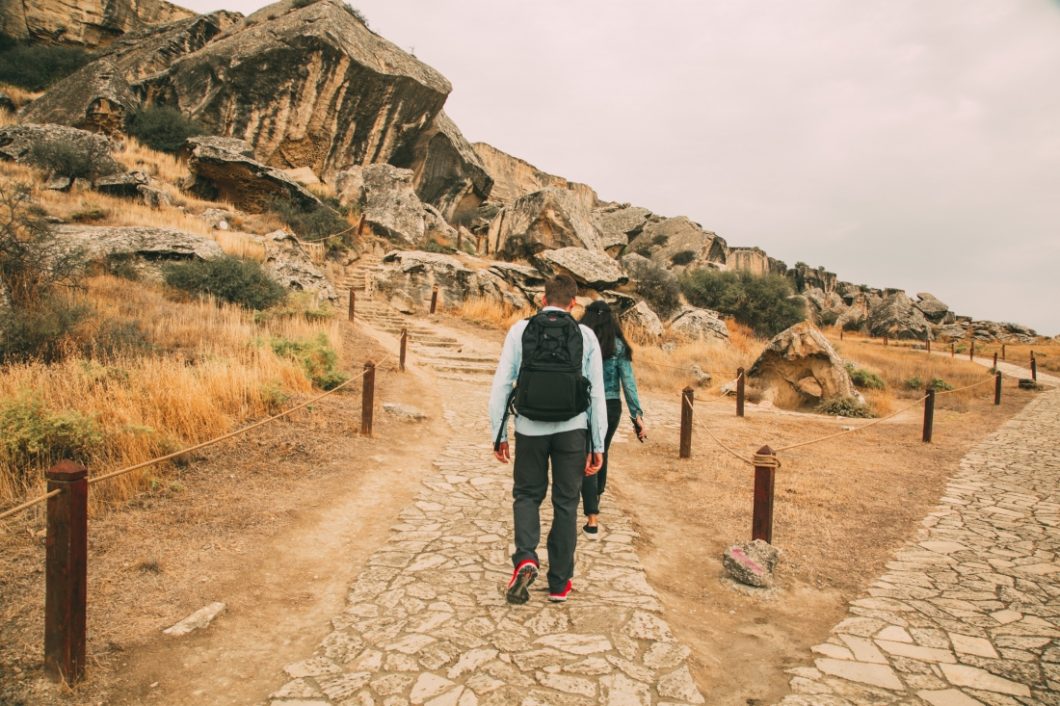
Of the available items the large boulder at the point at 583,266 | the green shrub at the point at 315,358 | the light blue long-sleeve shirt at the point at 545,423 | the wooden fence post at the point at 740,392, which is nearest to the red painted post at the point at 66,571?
the light blue long-sleeve shirt at the point at 545,423

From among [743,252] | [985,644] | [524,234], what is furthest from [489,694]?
[743,252]

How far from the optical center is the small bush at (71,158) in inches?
672

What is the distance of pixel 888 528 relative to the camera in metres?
5.48

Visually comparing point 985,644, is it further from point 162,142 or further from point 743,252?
point 743,252

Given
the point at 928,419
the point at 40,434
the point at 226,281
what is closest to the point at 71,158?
the point at 226,281

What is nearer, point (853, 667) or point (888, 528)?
point (853, 667)

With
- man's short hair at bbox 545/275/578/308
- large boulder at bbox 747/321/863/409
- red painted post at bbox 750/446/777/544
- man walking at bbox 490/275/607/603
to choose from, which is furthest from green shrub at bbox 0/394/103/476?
large boulder at bbox 747/321/863/409

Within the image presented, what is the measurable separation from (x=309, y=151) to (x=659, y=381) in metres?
21.2

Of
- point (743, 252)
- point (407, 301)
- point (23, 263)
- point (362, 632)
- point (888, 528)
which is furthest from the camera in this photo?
point (743, 252)

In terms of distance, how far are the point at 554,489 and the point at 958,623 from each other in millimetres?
2767

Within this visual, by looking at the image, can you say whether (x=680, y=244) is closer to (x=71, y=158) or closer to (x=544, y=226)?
(x=544, y=226)

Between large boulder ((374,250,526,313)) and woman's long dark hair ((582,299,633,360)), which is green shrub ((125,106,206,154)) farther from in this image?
woman's long dark hair ((582,299,633,360))

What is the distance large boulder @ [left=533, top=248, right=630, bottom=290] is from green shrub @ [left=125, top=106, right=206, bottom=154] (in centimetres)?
1681

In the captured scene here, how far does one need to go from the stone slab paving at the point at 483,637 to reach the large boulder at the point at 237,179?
20714 millimetres
